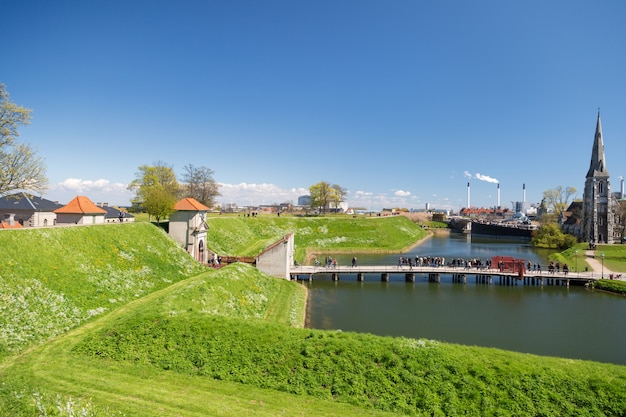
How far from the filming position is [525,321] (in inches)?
1032

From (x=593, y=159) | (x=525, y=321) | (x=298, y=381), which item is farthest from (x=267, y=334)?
(x=593, y=159)

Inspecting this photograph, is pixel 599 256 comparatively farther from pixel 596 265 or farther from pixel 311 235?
pixel 311 235

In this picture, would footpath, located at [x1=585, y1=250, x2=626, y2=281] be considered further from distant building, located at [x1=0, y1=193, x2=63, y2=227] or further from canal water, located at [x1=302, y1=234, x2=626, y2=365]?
distant building, located at [x1=0, y1=193, x2=63, y2=227]

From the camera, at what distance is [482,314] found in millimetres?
27844

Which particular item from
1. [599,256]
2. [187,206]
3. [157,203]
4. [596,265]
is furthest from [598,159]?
[157,203]

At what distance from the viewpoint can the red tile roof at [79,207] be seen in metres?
30.4

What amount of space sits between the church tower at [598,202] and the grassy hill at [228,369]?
77.1 meters

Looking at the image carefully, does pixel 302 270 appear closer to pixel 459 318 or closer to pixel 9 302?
pixel 459 318

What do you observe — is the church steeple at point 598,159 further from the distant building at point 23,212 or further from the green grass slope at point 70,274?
the distant building at point 23,212

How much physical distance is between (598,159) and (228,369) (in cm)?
9299

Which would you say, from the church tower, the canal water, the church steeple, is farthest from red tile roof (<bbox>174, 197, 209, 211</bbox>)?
the church steeple

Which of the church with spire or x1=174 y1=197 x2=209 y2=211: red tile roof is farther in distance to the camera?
the church with spire

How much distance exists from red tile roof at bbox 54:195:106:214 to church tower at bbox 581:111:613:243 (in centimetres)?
9130

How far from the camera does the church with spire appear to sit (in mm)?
71875
